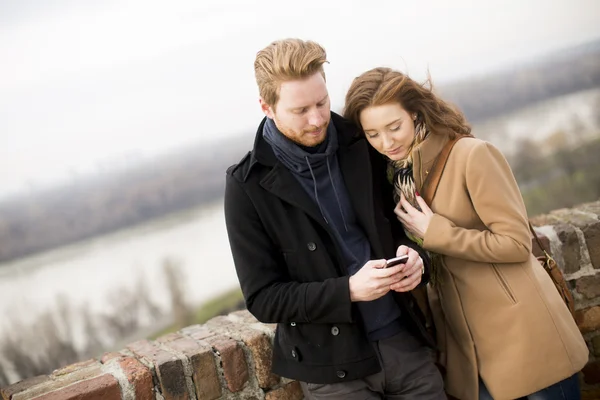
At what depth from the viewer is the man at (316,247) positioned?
→ 182 cm

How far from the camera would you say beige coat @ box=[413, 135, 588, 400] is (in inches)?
74.7

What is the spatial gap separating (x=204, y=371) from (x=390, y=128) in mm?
988

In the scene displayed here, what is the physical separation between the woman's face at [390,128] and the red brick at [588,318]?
118 centimetres

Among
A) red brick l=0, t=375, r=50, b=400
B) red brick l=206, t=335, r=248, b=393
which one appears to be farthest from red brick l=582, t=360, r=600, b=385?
red brick l=0, t=375, r=50, b=400

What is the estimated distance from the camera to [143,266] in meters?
4.62

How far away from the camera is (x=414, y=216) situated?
196cm

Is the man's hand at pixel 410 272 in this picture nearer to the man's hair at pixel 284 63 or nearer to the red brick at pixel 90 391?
the man's hair at pixel 284 63

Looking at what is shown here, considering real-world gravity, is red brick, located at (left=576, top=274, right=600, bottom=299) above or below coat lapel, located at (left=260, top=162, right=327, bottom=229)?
below

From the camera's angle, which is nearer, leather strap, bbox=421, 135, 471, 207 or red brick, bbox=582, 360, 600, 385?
leather strap, bbox=421, 135, 471, 207

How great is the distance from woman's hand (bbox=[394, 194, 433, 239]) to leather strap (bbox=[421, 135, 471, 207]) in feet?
0.18

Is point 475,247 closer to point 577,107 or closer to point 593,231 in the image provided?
point 593,231

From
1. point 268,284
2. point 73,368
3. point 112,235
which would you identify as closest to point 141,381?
point 73,368

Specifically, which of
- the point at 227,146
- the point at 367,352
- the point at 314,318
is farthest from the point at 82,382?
the point at 227,146

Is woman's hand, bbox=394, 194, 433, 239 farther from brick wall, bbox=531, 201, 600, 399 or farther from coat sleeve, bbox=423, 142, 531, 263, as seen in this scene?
brick wall, bbox=531, 201, 600, 399
